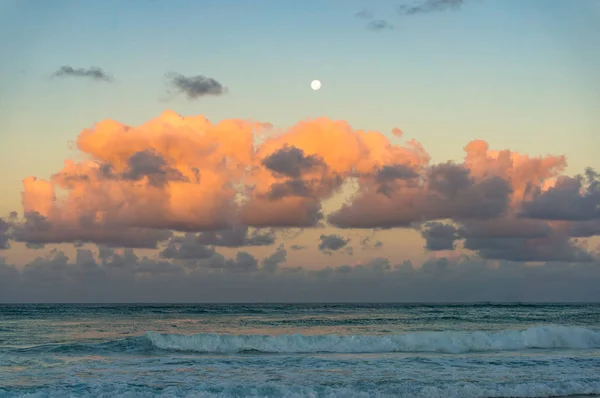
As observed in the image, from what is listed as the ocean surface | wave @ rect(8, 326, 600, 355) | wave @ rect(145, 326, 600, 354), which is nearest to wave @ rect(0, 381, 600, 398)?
the ocean surface

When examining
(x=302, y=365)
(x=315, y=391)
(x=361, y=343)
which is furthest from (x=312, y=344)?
(x=315, y=391)

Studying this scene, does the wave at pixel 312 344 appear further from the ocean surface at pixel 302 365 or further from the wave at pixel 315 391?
the wave at pixel 315 391

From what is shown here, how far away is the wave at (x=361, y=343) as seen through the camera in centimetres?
3722

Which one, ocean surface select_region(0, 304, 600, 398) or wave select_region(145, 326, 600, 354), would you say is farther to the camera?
wave select_region(145, 326, 600, 354)

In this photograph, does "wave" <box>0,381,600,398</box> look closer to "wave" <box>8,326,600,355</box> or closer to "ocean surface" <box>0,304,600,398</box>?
"ocean surface" <box>0,304,600,398</box>

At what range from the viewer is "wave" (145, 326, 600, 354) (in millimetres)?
37219

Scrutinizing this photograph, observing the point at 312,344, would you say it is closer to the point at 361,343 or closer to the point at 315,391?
the point at 361,343

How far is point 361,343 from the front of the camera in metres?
37.9

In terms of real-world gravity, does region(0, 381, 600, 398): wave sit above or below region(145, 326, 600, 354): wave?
below

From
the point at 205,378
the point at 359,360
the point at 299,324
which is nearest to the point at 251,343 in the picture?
the point at 359,360

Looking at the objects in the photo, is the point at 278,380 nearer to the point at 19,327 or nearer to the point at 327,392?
the point at 327,392

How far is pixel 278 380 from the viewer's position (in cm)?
2636

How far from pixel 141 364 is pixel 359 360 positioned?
439 inches

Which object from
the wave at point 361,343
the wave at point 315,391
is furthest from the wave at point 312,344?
the wave at point 315,391
